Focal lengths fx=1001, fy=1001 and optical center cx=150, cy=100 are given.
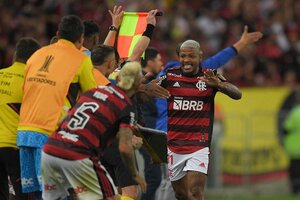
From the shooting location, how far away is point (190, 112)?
46.9 feet

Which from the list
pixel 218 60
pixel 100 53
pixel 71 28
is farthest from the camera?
pixel 218 60

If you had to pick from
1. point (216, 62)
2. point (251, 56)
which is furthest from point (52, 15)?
point (216, 62)

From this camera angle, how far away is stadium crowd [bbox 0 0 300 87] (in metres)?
23.1

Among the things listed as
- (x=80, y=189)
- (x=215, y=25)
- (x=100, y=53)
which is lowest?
(x=80, y=189)

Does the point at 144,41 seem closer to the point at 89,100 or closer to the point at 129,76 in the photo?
the point at 129,76

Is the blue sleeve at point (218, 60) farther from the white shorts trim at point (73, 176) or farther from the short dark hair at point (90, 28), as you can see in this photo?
the white shorts trim at point (73, 176)

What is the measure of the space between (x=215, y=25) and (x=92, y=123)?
15817 millimetres

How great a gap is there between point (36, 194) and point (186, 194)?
2.27m

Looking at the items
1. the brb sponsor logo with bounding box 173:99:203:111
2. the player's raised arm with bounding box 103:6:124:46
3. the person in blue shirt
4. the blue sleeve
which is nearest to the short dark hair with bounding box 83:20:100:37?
the player's raised arm with bounding box 103:6:124:46

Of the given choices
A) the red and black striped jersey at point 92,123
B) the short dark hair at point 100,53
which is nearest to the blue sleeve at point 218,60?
the short dark hair at point 100,53

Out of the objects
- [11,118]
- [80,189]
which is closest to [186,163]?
[11,118]

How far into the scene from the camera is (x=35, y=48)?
13.6m

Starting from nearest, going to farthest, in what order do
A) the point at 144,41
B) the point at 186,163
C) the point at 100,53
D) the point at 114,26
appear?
the point at 100,53, the point at 144,41, the point at 114,26, the point at 186,163

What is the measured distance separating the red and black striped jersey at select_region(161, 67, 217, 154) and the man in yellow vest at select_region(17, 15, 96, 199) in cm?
249
